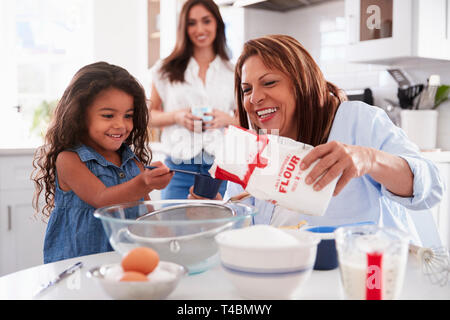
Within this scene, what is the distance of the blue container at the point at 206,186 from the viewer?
1217mm

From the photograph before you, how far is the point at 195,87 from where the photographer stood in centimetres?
232

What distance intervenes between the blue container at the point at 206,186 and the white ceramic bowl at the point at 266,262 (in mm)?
517

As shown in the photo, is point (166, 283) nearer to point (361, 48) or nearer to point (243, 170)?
point (243, 170)

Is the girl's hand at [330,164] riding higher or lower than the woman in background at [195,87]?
lower

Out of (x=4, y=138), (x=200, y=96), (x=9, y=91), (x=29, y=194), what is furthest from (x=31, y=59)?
(x=200, y=96)

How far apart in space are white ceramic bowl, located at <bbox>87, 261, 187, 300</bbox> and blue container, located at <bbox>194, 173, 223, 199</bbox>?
512mm

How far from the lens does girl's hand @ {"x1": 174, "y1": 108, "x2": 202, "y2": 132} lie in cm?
221

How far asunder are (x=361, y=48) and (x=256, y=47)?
1.66 meters

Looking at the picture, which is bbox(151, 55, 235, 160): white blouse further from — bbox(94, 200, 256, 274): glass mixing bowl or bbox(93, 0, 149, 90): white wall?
bbox(93, 0, 149, 90): white wall

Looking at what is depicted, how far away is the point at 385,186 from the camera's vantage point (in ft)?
3.65

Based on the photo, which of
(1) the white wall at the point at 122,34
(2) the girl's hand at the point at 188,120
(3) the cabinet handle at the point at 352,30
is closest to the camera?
(2) the girl's hand at the point at 188,120

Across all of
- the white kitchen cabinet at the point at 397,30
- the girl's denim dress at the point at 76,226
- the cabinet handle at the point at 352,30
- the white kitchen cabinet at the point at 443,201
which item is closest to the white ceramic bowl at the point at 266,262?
the girl's denim dress at the point at 76,226

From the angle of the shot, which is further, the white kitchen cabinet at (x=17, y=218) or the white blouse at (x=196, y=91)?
the white kitchen cabinet at (x=17, y=218)

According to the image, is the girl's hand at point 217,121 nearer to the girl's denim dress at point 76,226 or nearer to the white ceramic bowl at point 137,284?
the girl's denim dress at point 76,226
